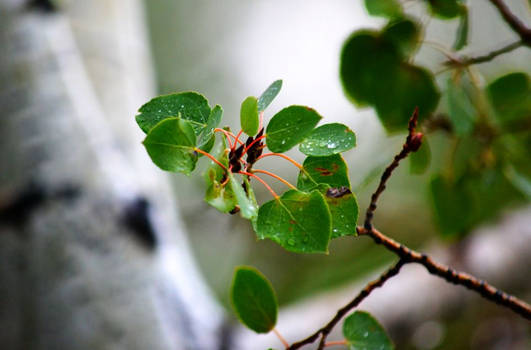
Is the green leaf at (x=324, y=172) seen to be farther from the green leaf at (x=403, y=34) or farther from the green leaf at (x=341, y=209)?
the green leaf at (x=403, y=34)

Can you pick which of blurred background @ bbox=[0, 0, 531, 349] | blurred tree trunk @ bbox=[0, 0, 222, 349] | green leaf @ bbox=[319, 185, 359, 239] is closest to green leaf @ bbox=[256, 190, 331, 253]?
green leaf @ bbox=[319, 185, 359, 239]

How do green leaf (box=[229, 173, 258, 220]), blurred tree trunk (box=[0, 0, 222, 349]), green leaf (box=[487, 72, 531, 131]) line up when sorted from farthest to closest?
1. blurred tree trunk (box=[0, 0, 222, 349])
2. green leaf (box=[487, 72, 531, 131])
3. green leaf (box=[229, 173, 258, 220])

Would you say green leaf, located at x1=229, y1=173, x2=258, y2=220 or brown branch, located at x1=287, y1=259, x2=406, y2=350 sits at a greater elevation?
green leaf, located at x1=229, y1=173, x2=258, y2=220

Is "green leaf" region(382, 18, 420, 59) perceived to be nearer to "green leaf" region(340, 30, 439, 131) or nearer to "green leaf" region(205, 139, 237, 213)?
"green leaf" region(340, 30, 439, 131)

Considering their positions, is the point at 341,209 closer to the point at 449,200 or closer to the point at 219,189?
the point at 219,189

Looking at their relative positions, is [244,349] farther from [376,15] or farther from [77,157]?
[376,15]

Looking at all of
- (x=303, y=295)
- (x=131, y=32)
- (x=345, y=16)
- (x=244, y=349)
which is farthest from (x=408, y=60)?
(x=345, y=16)

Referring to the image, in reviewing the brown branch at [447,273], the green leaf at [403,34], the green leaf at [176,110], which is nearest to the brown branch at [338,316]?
the brown branch at [447,273]
